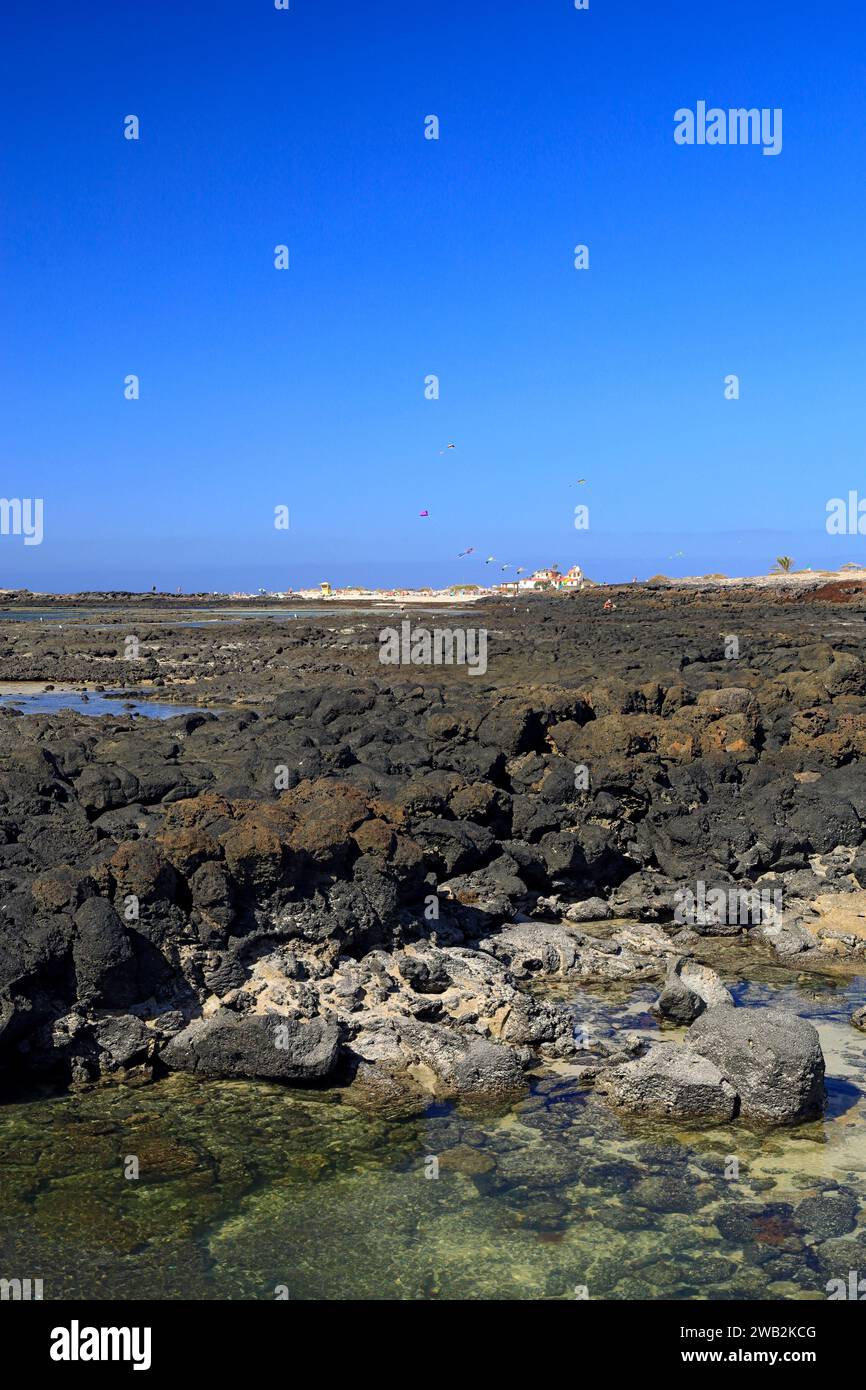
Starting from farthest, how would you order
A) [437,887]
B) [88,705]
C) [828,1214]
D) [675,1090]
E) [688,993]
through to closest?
[88,705] → [437,887] → [688,993] → [675,1090] → [828,1214]

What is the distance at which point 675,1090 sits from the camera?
27.2 ft

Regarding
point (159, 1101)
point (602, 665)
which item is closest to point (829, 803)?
point (159, 1101)

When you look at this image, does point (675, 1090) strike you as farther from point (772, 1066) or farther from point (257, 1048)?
point (257, 1048)

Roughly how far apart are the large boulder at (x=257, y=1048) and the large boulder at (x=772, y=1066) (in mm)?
2834

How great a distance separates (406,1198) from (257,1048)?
80.1 inches

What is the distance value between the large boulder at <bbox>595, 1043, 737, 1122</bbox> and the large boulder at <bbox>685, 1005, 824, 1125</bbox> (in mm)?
115

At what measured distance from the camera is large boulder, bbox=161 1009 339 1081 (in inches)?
344
